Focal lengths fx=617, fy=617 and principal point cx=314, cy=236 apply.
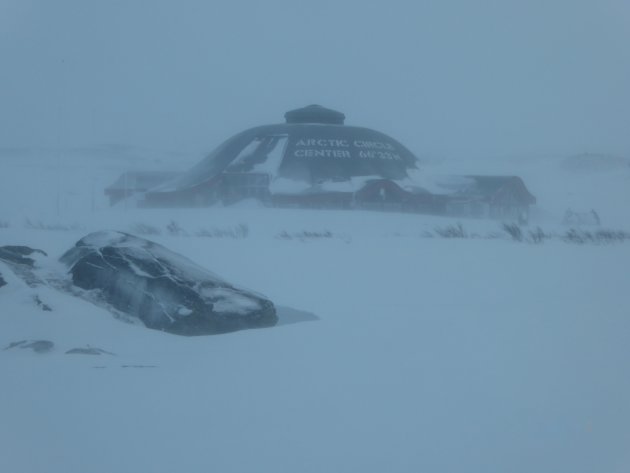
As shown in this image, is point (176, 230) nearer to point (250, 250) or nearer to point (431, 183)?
point (250, 250)

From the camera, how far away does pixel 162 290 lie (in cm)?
351

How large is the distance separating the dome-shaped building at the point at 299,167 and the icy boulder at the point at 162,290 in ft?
3.05

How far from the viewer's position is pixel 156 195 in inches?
181

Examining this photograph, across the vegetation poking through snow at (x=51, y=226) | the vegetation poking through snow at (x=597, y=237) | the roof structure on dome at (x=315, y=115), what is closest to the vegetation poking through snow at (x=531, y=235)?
the vegetation poking through snow at (x=597, y=237)

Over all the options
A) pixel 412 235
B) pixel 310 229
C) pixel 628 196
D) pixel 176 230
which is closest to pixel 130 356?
pixel 176 230

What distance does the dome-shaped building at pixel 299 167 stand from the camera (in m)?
4.80

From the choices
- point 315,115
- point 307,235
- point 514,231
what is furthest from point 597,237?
point 315,115

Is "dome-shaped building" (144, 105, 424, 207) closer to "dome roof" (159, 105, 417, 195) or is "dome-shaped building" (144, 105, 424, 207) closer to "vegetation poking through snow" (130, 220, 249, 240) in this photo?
"dome roof" (159, 105, 417, 195)

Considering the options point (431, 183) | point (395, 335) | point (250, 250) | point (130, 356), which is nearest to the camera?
point (130, 356)

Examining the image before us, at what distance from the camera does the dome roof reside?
4836mm

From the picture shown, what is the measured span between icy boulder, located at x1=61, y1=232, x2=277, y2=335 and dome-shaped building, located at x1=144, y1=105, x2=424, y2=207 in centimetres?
Result: 93

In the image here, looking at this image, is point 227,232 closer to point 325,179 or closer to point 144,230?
point 144,230

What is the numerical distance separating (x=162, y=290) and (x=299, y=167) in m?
2.48

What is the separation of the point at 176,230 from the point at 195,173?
2.19ft
